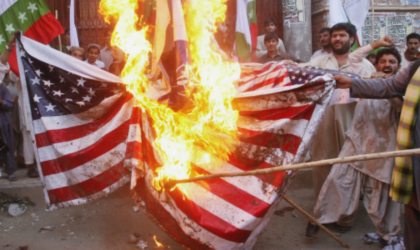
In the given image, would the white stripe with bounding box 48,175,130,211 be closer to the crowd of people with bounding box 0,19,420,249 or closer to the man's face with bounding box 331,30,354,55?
the crowd of people with bounding box 0,19,420,249

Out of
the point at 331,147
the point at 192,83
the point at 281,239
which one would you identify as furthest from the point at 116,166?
the point at 331,147

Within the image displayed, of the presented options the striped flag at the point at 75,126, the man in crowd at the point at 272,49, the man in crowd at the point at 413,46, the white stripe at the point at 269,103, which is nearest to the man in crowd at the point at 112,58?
the striped flag at the point at 75,126

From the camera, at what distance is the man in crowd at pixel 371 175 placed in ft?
12.2

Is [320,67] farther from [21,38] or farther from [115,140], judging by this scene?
[21,38]

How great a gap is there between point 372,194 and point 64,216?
3.83 meters

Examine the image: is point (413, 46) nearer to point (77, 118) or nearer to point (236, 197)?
point (236, 197)

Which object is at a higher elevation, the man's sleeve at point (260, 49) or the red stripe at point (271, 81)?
the man's sleeve at point (260, 49)

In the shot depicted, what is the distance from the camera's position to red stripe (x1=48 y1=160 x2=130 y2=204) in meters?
3.81

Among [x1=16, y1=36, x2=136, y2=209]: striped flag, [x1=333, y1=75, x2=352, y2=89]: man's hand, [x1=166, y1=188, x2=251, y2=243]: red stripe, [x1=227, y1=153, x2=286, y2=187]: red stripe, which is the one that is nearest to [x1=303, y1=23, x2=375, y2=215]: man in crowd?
[x1=333, y1=75, x2=352, y2=89]: man's hand

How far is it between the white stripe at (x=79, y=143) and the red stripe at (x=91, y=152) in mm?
34

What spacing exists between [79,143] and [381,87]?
10.3 ft

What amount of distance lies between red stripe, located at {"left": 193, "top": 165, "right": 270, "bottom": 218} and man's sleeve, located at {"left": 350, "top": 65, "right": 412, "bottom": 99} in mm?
1414

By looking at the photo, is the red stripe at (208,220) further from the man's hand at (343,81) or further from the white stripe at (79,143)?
the man's hand at (343,81)

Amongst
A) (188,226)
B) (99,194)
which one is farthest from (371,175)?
(99,194)
